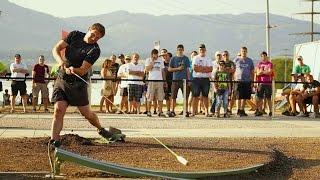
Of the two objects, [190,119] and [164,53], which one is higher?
[164,53]

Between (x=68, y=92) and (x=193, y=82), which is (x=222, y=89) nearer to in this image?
(x=193, y=82)

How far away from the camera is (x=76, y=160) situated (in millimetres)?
7391

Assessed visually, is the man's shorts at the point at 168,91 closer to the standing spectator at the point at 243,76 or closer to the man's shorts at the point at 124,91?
the man's shorts at the point at 124,91

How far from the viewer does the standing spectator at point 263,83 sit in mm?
18359

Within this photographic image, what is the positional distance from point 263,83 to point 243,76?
1.99 feet

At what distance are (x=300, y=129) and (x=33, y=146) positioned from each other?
6.74 m

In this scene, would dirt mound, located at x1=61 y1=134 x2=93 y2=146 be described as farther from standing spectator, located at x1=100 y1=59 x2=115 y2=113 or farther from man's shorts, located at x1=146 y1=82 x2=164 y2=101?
standing spectator, located at x1=100 y1=59 x2=115 y2=113

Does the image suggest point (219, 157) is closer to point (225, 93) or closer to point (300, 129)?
point (300, 129)

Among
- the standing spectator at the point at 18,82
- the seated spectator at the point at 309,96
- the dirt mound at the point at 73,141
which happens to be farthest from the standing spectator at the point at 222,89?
the dirt mound at the point at 73,141

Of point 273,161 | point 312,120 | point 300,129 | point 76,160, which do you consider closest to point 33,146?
point 76,160

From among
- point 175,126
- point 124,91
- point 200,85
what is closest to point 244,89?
point 200,85

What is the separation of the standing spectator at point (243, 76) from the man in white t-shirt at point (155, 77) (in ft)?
7.23

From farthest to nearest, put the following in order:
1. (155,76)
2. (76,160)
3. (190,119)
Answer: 1. (155,76)
2. (190,119)
3. (76,160)

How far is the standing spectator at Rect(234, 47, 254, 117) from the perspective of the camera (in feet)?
59.6
